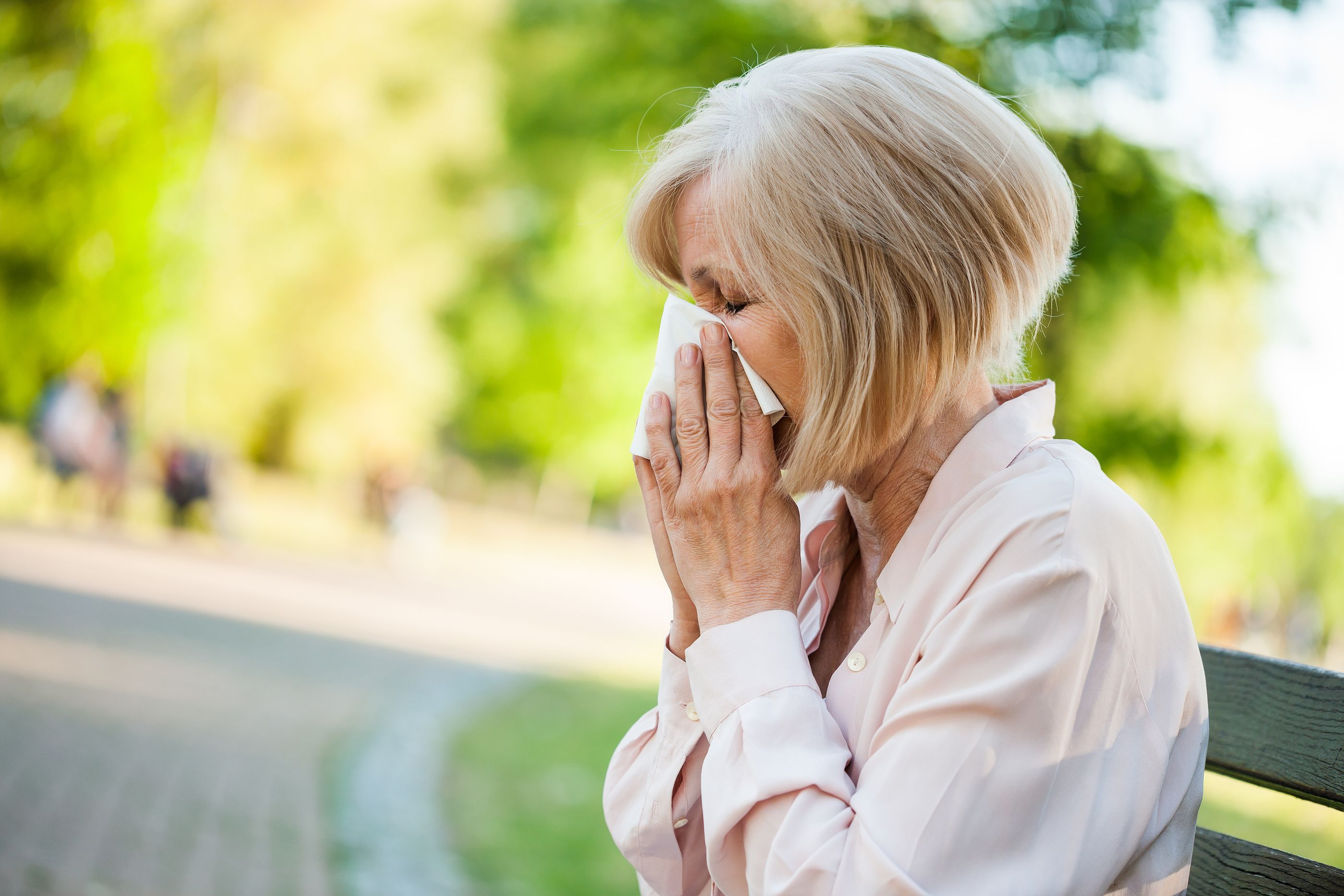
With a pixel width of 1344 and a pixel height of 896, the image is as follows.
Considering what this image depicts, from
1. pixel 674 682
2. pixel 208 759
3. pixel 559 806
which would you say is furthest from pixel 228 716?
pixel 674 682

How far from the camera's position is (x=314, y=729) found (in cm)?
723

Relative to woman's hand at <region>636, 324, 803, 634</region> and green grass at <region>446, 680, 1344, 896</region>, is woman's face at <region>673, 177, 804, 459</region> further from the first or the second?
green grass at <region>446, 680, 1344, 896</region>

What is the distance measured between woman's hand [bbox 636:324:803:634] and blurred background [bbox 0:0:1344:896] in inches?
24.2

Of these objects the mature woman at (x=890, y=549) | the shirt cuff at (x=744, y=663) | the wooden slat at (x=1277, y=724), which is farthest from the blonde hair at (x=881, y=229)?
the wooden slat at (x=1277, y=724)

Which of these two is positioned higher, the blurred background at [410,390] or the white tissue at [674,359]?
the white tissue at [674,359]

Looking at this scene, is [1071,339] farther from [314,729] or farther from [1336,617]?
[1336,617]

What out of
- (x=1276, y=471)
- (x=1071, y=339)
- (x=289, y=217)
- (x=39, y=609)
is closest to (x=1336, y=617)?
(x=1276, y=471)

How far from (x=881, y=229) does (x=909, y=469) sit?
16.6 inches

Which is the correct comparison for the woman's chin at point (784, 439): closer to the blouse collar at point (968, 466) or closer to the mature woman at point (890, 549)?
the mature woman at point (890, 549)

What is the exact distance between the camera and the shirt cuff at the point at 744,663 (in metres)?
1.66

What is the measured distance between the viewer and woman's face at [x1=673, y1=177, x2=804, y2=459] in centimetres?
178

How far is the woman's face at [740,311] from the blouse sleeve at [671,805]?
0.48 meters

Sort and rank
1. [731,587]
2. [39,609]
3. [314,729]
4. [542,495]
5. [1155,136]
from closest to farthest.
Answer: [731,587]
[1155,136]
[314,729]
[39,609]
[542,495]

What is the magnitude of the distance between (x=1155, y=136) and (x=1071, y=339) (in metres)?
1.20
